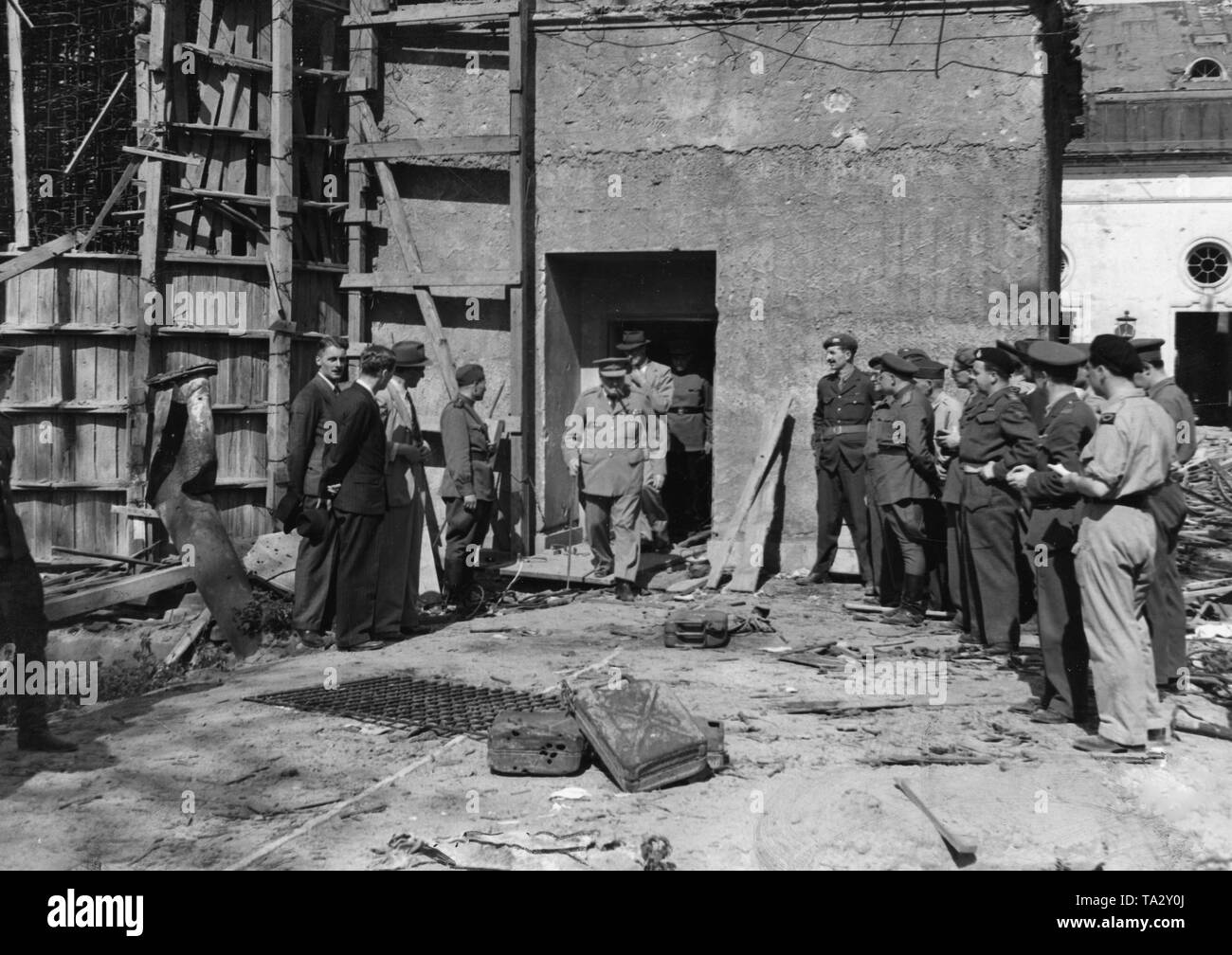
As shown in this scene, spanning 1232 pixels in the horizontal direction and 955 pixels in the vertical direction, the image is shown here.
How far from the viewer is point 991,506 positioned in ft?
27.9

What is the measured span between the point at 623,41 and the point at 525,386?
3.47m

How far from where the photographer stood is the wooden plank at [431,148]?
465 inches

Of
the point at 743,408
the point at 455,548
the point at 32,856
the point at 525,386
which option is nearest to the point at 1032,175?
the point at 743,408

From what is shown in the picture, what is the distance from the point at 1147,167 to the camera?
31.3 meters

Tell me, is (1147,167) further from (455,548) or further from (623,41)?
(455,548)

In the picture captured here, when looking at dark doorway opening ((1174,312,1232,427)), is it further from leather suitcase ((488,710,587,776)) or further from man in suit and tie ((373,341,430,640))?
leather suitcase ((488,710,587,776))

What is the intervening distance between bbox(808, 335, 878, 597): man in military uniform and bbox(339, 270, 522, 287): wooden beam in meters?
3.14

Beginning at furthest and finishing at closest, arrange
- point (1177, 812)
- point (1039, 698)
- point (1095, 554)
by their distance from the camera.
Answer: point (1039, 698) < point (1095, 554) < point (1177, 812)

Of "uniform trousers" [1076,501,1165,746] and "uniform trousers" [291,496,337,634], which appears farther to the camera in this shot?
"uniform trousers" [291,496,337,634]

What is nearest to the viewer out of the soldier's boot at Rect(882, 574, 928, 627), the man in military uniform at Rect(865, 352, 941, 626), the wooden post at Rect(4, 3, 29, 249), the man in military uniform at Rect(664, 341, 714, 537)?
the man in military uniform at Rect(865, 352, 941, 626)

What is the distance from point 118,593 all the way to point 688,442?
6.08 m

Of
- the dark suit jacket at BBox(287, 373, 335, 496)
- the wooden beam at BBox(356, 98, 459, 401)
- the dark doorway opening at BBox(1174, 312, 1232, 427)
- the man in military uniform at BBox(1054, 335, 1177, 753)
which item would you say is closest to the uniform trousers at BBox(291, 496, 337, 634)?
the dark suit jacket at BBox(287, 373, 335, 496)

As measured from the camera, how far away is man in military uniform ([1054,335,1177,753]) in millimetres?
6211

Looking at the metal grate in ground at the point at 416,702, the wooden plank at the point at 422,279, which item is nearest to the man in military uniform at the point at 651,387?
the wooden plank at the point at 422,279
